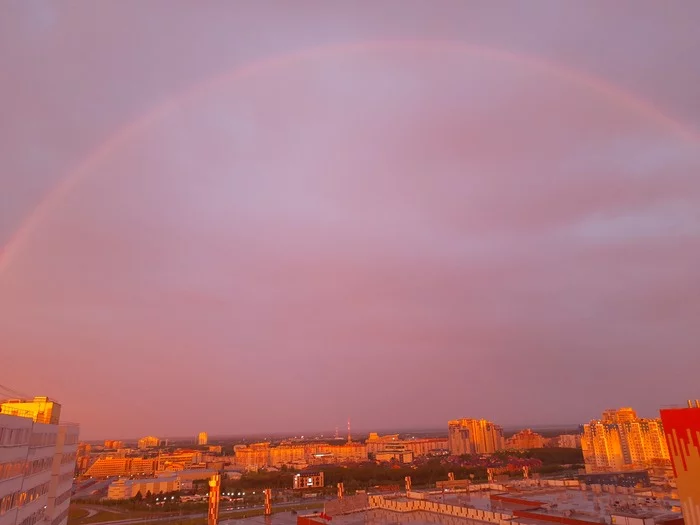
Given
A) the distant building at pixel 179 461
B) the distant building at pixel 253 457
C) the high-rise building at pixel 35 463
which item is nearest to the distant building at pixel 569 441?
Answer: the distant building at pixel 253 457

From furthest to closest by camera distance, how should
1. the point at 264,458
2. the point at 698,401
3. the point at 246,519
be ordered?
Answer: the point at 264,458
the point at 246,519
the point at 698,401

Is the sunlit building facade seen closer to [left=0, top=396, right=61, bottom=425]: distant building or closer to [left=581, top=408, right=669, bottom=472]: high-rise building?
[left=581, top=408, right=669, bottom=472]: high-rise building

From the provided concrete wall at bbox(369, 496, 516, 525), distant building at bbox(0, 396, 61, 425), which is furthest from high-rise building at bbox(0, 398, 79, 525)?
concrete wall at bbox(369, 496, 516, 525)

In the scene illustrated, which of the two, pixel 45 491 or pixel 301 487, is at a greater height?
pixel 45 491

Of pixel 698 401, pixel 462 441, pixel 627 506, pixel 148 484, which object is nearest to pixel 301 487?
pixel 148 484

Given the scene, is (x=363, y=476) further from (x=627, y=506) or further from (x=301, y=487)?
(x=627, y=506)

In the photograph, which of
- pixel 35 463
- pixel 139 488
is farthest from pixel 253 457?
pixel 35 463
